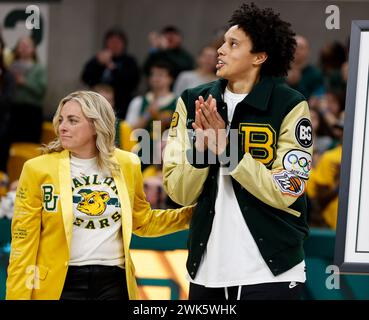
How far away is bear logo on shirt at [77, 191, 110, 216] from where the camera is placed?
3.54m

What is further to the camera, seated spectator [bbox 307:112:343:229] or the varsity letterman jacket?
seated spectator [bbox 307:112:343:229]

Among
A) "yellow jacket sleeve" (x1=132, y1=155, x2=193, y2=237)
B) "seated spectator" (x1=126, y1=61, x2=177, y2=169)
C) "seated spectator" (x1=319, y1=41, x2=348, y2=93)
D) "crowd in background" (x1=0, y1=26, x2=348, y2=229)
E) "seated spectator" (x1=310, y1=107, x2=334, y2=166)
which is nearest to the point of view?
"yellow jacket sleeve" (x1=132, y1=155, x2=193, y2=237)

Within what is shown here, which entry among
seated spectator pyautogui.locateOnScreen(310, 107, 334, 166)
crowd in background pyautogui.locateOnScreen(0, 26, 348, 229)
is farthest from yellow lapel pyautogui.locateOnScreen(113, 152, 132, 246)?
seated spectator pyautogui.locateOnScreen(310, 107, 334, 166)

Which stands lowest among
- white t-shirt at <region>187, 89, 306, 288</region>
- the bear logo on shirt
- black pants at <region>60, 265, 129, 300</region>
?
black pants at <region>60, 265, 129, 300</region>

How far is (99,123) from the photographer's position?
142 inches

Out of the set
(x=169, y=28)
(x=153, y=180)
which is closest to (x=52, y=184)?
(x=153, y=180)

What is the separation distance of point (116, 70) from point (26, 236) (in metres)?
4.09

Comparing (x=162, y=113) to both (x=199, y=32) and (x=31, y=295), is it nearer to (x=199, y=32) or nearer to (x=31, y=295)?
(x=199, y=32)

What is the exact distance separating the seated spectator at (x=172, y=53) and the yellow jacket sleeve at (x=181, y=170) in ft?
12.5

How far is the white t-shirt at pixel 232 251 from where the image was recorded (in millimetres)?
3463

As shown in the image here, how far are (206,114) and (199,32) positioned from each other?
198 inches

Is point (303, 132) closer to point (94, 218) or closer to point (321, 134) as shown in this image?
point (94, 218)

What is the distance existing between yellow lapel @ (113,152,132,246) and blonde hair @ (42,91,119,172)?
0.14 feet

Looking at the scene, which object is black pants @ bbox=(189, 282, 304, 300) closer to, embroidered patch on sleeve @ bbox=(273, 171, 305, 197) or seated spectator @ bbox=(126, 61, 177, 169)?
embroidered patch on sleeve @ bbox=(273, 171, 305, 197)
